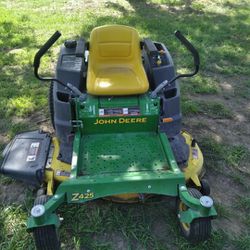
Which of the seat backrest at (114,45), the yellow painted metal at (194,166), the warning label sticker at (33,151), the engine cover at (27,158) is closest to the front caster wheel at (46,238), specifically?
the engine cover at (27,158)

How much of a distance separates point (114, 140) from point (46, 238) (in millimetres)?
1087

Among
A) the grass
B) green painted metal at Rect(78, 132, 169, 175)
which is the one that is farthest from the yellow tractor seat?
the grass

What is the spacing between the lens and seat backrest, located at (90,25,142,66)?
12.8 ft

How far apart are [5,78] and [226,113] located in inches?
122

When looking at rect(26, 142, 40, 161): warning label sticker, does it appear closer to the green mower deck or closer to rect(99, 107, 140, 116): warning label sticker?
the green mower deck

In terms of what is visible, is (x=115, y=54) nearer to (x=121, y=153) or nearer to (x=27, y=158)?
(x=121, y=153)

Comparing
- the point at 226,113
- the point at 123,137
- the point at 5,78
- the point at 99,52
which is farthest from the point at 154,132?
the point at 5,78

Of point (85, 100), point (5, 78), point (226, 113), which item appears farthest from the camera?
point (5, 78)

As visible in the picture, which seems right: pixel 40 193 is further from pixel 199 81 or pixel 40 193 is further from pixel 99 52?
pixel 199 81

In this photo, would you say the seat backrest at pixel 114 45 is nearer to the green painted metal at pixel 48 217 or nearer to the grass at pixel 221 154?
the grass at pixel 221 154

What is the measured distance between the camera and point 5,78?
5613 millimetres

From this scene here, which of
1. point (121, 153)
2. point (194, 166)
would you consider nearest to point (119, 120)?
point (121, 153)

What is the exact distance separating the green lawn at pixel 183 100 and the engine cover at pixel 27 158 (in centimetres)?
25

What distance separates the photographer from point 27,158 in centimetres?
353
